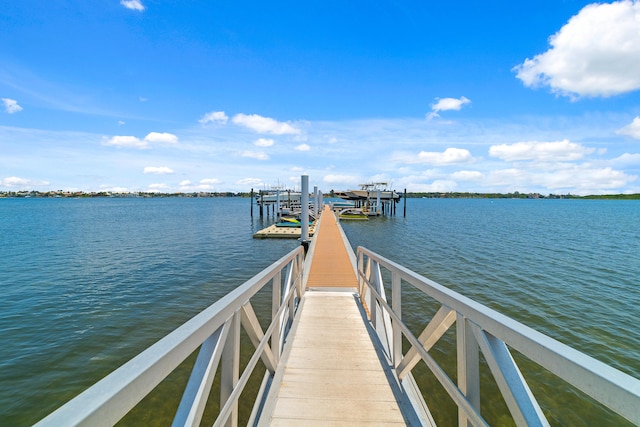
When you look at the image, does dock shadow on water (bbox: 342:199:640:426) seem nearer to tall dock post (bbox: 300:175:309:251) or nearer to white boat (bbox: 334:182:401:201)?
tall dock post (bbox: 300:175:309:251)

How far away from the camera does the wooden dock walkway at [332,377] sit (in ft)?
8.90

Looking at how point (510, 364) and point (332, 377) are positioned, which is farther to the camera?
point (332, 377)

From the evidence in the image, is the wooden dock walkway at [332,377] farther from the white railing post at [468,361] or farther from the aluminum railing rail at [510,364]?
the white railing post at [468,361]

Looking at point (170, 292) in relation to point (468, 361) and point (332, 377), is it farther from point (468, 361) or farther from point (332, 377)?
point (468, 361)

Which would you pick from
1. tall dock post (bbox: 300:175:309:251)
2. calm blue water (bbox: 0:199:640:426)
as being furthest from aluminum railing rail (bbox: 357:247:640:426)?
tall dock post (bbox: 300:175:309:251)

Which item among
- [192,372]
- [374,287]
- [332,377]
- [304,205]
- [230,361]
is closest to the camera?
[192,372]

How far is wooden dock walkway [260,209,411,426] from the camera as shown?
271 centimetres

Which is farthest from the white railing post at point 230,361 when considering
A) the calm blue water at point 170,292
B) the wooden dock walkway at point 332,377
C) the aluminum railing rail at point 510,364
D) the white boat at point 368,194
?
the white boat at point 368,194

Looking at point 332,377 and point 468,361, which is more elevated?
point 468,361

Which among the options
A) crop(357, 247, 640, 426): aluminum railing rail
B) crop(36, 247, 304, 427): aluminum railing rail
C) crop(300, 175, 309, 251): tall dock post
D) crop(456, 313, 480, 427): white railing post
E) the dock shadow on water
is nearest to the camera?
crop(36, 247, 304, 427): aluminum railing rail

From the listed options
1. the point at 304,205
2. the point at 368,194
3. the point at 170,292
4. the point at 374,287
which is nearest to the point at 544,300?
the point at 374,287

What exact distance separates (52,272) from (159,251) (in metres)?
5.44

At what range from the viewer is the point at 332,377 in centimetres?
331

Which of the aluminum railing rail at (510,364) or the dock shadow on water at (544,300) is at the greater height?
the aluminum railing rail at (510,364)
